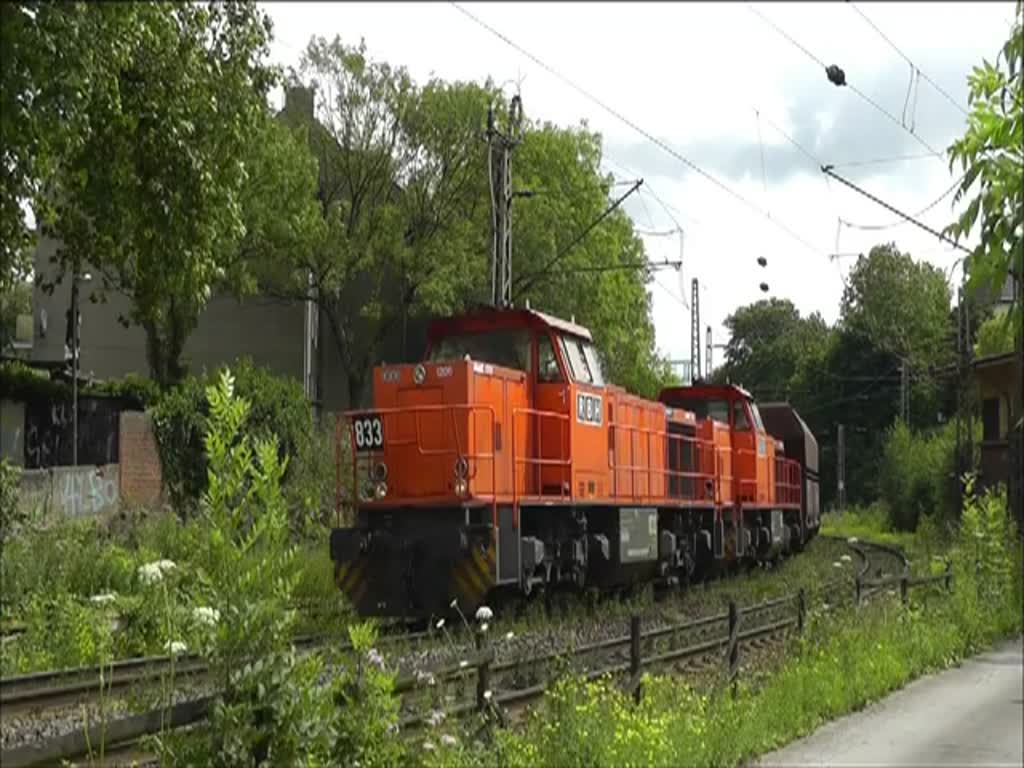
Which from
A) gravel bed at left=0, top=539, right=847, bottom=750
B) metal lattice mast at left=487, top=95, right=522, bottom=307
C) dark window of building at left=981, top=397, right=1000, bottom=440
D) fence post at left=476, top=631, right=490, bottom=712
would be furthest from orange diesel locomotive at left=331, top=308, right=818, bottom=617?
dark window of building at left=981, top=397, right=1000, bottom=440

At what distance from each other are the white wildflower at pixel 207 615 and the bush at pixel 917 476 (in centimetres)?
3349

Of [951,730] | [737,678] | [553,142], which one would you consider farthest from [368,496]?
[553,142]

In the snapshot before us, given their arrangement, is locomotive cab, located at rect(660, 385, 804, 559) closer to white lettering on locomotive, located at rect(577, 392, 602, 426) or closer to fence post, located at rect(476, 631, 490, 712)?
white lettering on locomotive, located at rect(577, 392, 602, 426)

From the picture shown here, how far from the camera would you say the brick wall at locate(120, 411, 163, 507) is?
28109 millimetres

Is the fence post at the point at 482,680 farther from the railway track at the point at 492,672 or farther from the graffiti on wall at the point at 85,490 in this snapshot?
the graffiti on wall at the point at 85,490

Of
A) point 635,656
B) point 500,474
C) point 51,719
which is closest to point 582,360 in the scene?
point 500,474

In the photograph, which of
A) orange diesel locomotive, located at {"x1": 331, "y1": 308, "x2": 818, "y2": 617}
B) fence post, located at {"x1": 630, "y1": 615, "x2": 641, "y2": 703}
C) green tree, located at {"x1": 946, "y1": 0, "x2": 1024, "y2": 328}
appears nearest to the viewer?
green tree, located at {"x1": 946, "y1": 0, "x2": 1024, "y2": 328}

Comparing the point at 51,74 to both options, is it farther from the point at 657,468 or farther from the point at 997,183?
the point at 657,468

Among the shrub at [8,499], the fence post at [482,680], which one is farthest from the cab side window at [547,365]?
the shrub at [8,499]

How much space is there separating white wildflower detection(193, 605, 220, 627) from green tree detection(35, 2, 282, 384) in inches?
196

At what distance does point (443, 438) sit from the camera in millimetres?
14805

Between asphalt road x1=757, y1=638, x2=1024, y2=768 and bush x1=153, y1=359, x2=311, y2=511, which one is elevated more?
bush x1=153, y1=359, x2=311, y2=511

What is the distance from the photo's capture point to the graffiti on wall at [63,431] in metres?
31.3

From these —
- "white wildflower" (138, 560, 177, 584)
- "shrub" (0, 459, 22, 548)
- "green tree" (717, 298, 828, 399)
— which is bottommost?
"white wildflower" (138, 560, 177, 584)
